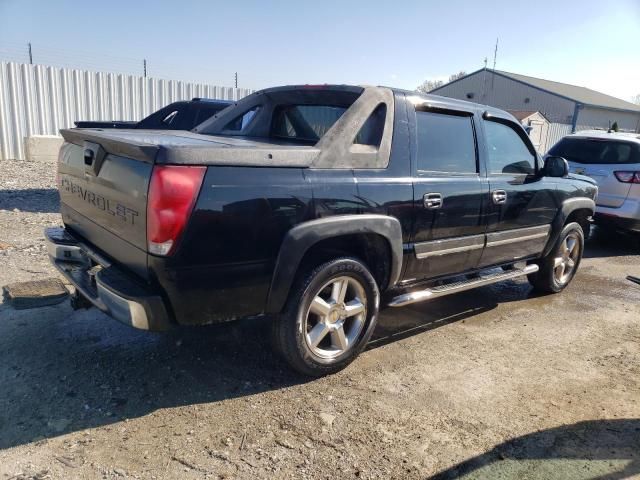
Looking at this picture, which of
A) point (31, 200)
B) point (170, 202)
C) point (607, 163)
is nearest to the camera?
point (170, 202)

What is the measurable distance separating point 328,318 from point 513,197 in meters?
2.20

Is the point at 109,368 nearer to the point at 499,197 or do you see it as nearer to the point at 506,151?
the point at 499,197

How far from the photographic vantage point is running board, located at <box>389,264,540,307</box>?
3.76 m

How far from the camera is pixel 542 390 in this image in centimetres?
346

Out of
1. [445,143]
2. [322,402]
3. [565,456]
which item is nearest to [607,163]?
[445,143]

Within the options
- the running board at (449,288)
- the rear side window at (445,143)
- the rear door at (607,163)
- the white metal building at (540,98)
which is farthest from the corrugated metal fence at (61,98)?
the white metal building at (540,98)

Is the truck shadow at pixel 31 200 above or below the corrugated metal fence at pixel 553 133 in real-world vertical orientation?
below

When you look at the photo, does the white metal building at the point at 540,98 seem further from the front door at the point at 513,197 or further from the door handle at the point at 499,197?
the door handle at the point at 499,197

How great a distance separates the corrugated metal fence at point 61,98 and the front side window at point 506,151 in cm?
1181

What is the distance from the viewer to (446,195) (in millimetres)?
3811

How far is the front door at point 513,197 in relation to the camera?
4.36 metres

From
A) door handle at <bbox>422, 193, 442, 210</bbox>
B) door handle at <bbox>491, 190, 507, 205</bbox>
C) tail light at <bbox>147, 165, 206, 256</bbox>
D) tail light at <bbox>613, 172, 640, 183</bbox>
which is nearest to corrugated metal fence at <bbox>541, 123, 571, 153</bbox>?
tail light at <bbox>613, 172, 640, 183</bbox>

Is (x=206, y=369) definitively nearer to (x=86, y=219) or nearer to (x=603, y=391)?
(x=86, y=219)

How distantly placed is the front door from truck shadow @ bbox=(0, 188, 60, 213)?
6244 millimetres
